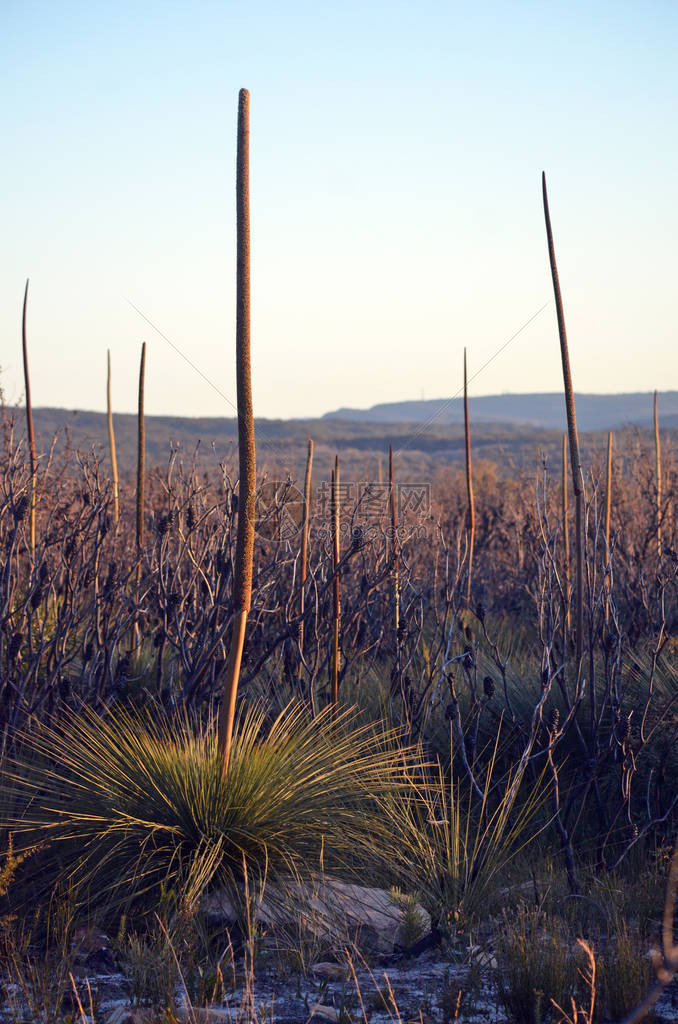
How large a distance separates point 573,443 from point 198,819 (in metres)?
3.21

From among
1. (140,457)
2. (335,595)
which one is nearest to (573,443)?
(335,595)

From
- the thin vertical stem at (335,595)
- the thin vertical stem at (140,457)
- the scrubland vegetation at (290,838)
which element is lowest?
the scrubland vegetation at (290,838)

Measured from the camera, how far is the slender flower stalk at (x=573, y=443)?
5.56 m

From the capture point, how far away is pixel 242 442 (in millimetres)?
4207

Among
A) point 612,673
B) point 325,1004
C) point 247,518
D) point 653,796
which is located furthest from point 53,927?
point 653,796

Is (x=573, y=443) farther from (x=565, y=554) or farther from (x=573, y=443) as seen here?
(x=565, y=554)

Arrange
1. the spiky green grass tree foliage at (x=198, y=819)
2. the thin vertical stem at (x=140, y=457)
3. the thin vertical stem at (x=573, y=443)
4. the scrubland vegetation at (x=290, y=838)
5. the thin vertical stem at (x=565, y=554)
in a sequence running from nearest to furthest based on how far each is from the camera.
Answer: the scrubland vegetation at (x=290, y=838), the spiky green grass tree foliage at (x=198, y=819), the thin vertical stem at (x=573, y=443), the thin vertical stem at (x=565, y=554), the thin vertical stem at (x=140, y=457)

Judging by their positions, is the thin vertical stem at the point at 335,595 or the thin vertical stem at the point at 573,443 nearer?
the thin vertical stem at the point at 573,443

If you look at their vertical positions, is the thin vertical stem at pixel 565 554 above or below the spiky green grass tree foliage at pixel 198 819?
above

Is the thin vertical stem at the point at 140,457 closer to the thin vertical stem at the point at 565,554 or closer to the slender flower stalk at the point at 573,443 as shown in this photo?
the thin vertical stem at the point at 565,554

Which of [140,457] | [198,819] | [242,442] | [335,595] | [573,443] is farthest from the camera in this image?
[140,457]

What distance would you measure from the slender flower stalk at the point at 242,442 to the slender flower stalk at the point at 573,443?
6.34 feet

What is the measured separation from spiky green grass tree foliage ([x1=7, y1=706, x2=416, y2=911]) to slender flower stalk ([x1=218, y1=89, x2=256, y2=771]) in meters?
0.19

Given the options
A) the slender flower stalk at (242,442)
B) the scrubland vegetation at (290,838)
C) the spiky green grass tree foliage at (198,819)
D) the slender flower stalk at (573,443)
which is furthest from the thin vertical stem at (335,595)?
the slender flower stalk at (242,442)
